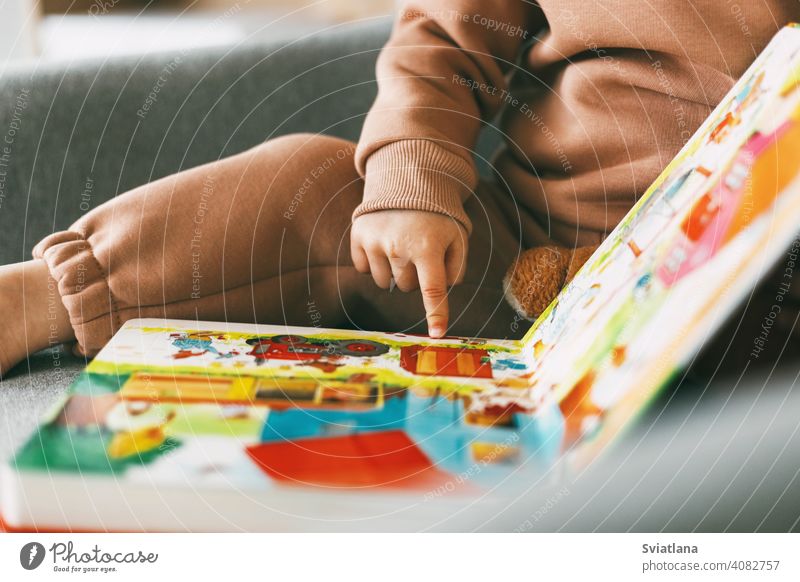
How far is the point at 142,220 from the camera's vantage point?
333mm

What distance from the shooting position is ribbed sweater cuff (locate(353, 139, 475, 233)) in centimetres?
33

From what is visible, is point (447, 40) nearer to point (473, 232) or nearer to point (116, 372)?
point (473, 232)

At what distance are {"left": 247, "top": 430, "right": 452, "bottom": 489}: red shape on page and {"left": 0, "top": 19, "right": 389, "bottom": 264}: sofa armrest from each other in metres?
0.22

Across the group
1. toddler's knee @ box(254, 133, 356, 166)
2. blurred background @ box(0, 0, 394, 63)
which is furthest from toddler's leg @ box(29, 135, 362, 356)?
blurred background @ box(0, 0, 394, 63)

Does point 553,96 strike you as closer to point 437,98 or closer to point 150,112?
point 437,98

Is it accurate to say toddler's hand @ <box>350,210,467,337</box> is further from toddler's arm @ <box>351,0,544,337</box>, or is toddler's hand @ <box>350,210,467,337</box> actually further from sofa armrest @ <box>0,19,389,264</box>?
sofa armrest @ <box>0,19,389,264</box>

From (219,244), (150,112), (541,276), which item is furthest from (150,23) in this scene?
(541,276)

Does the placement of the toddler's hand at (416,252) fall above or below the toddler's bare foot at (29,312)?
above

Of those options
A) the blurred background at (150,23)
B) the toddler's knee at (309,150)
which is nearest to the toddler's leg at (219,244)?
the toddler's knee at (309,150)

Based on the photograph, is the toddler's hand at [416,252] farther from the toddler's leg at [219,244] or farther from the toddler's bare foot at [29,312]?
the toddler's bare foot at [29,312]

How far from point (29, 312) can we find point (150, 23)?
0.20 meters

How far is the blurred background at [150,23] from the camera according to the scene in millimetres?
399
